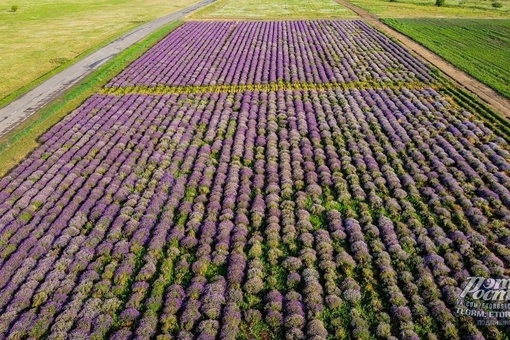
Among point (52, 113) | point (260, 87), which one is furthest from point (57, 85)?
point (260, 87)

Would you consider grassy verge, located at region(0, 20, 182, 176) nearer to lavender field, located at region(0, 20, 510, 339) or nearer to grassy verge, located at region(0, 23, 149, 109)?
lavender field, located at region(0, 20, 510, 339)

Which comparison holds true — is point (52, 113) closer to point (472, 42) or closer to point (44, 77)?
point (44, 77)

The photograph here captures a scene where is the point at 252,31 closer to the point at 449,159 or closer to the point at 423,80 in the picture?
the point at 423,80

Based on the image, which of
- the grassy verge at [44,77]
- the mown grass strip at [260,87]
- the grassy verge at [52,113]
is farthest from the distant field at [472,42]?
the grassy verge at [44,77]

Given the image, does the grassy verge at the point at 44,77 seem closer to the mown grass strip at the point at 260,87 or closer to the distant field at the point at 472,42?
the mown grass strip at the point at 260,87

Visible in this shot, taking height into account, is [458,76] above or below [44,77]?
above

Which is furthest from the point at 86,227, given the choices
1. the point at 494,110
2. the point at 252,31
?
the point at 252,31

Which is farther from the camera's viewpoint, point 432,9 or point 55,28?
point 432,9
